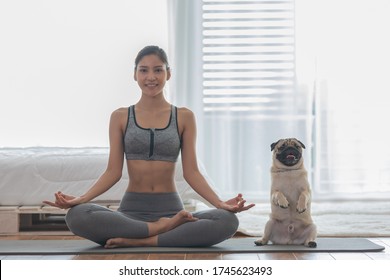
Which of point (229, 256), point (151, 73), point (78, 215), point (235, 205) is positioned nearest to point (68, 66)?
point (151, 73)

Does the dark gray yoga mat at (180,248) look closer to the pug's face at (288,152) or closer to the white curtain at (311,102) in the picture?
the pug's face at (288,152)

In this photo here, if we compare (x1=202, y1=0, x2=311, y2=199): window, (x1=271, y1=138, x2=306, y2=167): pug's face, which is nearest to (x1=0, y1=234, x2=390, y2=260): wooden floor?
(x1=271, y1=138, x2=306, y2=167): pug's face

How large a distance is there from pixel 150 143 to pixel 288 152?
572 mm

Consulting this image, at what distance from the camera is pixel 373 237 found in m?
3.52

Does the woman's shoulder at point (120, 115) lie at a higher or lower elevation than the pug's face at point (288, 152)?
higher

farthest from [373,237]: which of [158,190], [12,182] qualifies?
[12,182]

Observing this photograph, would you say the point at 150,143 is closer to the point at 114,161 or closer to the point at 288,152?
the point at 114,161

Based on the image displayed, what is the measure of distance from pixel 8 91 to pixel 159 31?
4.35 ft

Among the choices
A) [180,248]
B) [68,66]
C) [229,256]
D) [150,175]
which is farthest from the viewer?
[68,66]

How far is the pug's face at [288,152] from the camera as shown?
3.06 metres

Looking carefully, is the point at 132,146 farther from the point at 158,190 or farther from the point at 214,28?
the point at 214,28

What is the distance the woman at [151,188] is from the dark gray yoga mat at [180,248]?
0.21 feet

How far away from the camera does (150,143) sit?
9.81 ft

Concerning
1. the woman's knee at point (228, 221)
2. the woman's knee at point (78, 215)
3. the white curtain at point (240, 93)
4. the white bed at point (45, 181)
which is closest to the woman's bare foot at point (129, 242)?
the woman's knee at point (78, 215)
